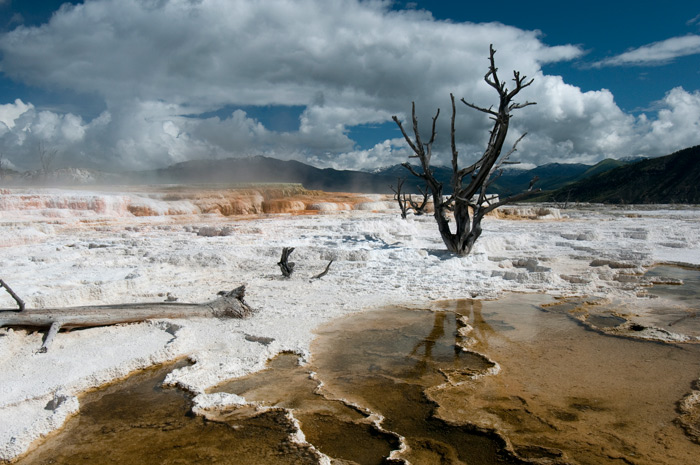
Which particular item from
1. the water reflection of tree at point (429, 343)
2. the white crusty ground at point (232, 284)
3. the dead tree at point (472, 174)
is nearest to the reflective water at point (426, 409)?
the water reflection of tree at point (429, 343)

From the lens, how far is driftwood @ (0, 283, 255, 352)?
13.6 ft

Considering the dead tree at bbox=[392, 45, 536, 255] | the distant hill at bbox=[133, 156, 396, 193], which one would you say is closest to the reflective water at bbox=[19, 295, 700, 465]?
the dead tree at bbox=[392, 45, 536, 255]

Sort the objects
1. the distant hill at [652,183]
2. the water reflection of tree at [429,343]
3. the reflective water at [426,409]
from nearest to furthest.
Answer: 1. the reflective water at [426,409]
2. the water reflection of tree at [429,343]
3. the distant hill at [652,183]

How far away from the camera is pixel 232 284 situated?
693cm

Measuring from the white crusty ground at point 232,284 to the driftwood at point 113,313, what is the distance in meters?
0.09

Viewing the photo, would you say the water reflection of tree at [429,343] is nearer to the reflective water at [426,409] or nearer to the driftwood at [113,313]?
the reflective water at [426,409]

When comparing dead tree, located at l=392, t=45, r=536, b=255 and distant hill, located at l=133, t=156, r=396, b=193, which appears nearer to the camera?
dead tree, located at l=392, t=45, r=536, b=255

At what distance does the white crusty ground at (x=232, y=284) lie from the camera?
3586mm

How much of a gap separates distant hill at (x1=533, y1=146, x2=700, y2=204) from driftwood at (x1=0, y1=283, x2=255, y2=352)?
68749 mm

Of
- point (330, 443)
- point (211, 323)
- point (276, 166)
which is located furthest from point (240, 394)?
point (276, 166)

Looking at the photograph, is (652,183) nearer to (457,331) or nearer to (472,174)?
(472,174)

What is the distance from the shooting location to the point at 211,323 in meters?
4.93

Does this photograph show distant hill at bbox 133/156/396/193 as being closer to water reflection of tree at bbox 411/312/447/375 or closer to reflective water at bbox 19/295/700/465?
water reflection of tree at bbox 411/312/447/375

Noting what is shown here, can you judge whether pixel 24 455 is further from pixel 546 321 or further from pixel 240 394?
pixel 546 321
